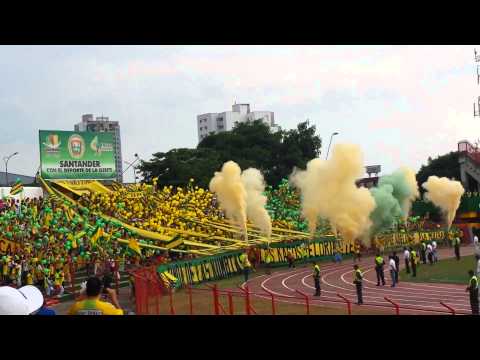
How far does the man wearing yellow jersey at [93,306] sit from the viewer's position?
4.93 meters

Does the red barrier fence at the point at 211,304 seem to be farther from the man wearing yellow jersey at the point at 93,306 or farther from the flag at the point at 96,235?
the man wearing yellow jersey at the point at 93,306

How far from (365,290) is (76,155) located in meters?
25.4

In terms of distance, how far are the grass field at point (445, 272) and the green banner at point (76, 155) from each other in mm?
22244

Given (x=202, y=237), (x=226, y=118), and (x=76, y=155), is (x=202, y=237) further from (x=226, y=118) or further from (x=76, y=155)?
(x=226, y=118)

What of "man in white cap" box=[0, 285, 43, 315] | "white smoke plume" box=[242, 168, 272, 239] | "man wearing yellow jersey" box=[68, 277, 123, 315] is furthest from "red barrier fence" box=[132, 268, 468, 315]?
"white smoke plume" box=[242, 168, 272, 239]

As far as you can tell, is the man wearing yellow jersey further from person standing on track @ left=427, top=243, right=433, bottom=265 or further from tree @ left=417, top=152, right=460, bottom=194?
tree @ left=417, top=152, right=460, bottom=194

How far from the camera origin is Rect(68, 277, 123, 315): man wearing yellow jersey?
16.2ft

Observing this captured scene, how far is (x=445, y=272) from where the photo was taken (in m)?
27.0

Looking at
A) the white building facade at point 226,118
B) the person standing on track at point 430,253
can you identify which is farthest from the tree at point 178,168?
the white building facade at point 226,118

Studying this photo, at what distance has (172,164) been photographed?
186 feet

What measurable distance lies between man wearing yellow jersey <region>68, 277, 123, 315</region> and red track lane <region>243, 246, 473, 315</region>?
1008 centimetres

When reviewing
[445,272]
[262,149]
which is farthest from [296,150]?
[445,272]
